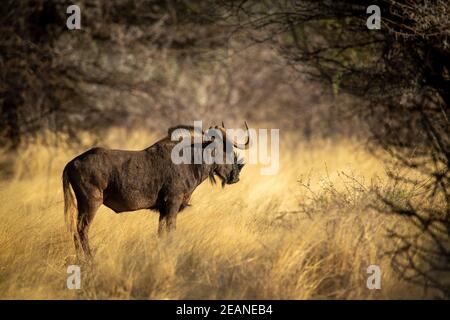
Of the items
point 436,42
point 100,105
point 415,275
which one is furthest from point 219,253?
point 100,105

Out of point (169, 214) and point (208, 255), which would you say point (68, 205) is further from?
point (208, 255)

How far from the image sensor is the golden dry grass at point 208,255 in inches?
209

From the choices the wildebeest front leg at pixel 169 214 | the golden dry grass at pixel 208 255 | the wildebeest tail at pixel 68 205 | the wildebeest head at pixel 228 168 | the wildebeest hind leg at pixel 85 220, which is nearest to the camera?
the golden dry grass at pixel 208 255

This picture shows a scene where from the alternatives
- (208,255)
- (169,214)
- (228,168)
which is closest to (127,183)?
(169,214)

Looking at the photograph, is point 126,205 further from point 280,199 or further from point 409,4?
point 409,4

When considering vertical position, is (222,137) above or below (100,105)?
below

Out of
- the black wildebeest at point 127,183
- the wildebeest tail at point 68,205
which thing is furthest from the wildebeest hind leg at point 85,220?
the wildebeest tail at point 68,205

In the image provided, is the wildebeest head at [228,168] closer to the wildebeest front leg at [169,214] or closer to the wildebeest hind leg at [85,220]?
the wildebeest front leg at [169,214]

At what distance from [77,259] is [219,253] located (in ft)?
4.06

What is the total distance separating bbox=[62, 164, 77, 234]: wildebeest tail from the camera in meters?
6.57

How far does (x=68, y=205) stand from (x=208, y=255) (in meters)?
1.45

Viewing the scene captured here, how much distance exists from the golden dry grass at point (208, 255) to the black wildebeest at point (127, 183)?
26cm

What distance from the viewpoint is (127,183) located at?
21.8ft

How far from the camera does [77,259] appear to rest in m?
6.26
